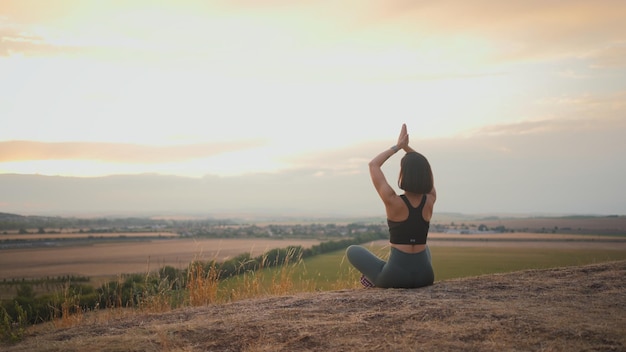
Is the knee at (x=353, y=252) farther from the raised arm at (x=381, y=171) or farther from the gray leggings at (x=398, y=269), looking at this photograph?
Result: the raised arm at (x=381, y=171)

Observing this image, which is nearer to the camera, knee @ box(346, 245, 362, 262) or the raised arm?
the raised arm

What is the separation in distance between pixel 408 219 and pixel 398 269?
0.72m

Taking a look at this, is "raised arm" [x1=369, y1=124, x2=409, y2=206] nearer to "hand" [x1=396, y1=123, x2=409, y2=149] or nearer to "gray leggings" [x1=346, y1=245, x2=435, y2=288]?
"hand" [x1=396, y1=123, x2=409, y2=149]

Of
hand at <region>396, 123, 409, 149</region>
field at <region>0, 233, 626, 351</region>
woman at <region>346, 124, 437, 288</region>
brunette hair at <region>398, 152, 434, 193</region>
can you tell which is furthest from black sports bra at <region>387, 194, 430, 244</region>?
hand at <region>396, 123, 409, 149</region>

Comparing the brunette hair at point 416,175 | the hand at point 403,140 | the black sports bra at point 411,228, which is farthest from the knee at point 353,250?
the hand at point 403,140

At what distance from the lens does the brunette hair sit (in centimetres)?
661

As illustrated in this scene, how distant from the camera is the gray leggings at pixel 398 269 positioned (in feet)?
22.2

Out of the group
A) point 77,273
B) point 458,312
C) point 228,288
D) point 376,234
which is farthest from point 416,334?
point 376,234

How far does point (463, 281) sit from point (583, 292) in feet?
5.59

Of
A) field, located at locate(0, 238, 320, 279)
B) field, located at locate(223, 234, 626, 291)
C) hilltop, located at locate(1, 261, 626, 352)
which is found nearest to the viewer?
hilltop, located at locate(1, 261, 626, 352)

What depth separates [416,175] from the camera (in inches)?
261

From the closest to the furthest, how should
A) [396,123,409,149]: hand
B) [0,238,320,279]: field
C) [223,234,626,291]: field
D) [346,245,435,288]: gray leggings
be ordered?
[346,245,435,288]: gray leggings < [396,123,409,149]: hand < [223,234,626,291]: field < [0,238,320,279]: field

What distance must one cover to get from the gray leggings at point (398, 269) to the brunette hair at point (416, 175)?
89 centimetres

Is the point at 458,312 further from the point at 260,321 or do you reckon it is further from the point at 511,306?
the point at 260,321
